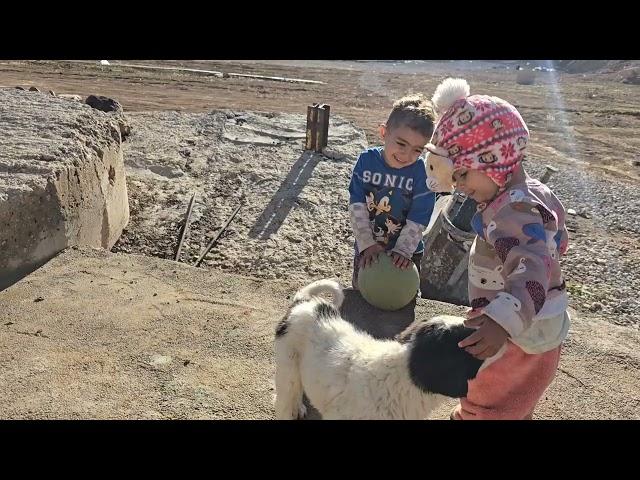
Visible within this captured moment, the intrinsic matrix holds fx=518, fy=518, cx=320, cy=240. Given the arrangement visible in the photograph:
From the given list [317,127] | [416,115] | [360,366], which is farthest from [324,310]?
[317,127]

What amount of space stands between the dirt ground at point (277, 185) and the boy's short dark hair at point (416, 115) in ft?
6.30

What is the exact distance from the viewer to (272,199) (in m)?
8.40

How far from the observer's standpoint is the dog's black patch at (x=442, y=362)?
2.19 m

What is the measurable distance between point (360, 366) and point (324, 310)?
0.45 meters

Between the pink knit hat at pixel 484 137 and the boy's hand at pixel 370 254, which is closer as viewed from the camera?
the pink knit hat at pixel 484 137

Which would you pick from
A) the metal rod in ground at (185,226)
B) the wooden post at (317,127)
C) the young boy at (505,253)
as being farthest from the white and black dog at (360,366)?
the wooden post at (317,127)

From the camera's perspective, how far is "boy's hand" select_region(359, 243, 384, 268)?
13.3 ft

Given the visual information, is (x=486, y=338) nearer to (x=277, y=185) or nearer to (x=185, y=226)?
(x=185, y=226)

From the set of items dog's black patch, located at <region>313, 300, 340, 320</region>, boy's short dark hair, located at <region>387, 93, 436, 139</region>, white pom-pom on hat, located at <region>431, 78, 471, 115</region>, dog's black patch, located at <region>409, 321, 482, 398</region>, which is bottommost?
dog's black patch, located at <region>313, 300, 340, 320</region>

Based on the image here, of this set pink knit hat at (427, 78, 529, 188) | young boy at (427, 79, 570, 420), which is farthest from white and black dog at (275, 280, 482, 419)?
pink knit hat at (427, 78, 529, 188)

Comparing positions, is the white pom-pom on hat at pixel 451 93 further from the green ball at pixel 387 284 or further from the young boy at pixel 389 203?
the green ball at pixel 387 284

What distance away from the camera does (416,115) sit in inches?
138

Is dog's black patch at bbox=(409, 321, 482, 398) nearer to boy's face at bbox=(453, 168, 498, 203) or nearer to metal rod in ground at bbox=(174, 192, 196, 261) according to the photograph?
boy's face at bbox=(453, 168, 498, 203)

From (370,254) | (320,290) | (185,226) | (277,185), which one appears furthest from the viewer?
(277,185)
